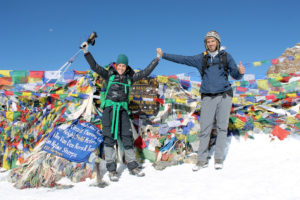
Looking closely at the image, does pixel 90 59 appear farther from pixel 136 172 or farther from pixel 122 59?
pixel 136 172

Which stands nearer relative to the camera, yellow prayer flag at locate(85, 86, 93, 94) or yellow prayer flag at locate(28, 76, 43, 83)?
yellow prayer flag at locate(85, 86, 93, 94)

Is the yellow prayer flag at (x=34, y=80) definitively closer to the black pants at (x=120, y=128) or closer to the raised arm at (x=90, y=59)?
the raised arm at (x=90, y=59)

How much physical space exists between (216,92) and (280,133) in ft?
6.98

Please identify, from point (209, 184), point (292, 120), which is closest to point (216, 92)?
point (209, 184)

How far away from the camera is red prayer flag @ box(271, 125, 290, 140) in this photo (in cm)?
529

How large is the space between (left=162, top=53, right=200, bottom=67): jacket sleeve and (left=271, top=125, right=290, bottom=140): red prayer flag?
242 centimetres

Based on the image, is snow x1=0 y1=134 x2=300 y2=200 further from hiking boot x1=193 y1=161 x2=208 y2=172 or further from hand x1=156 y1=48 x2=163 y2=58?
hand x1=156 y1=48 x2=163 y2=58

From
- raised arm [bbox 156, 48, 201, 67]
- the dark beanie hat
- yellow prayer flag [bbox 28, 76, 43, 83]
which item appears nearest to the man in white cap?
raised arm [bbox 156, 48, 201, 67]

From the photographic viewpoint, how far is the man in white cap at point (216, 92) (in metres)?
4.33

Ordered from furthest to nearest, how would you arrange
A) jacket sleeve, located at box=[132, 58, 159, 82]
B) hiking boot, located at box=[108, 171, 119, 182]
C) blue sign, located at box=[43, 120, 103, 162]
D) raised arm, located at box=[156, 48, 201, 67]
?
jacket sleeve, located at box=[132, 58, 159, 82] < raised arm, located at box=[156, 48, 201, 67] < blue sign, located at box=[43, 120, 103, 162] < hiking boot, located at box=[108, 171, 119, 182]

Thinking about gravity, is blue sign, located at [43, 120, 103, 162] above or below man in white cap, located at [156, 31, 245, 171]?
below

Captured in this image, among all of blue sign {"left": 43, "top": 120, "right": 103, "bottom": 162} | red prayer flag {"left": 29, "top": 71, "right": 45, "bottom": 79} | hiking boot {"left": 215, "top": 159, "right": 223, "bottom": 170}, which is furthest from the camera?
red prayer flag {"left": 29, "top": 71, "right": 45, "bottom": 79}

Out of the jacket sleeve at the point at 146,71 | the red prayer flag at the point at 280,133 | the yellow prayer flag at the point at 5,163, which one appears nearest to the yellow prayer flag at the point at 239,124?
the red prayer flag at the point at 280,133

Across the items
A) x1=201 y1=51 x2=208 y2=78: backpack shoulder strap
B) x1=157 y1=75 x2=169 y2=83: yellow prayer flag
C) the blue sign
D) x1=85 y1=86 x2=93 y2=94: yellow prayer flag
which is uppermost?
x1=201 y1=51 x2=208 y2=78: backpack shoulder strap
